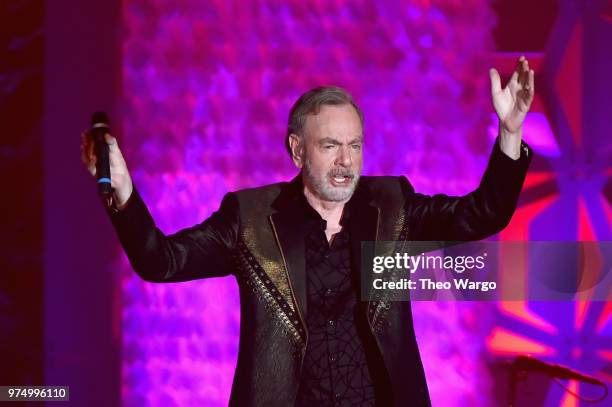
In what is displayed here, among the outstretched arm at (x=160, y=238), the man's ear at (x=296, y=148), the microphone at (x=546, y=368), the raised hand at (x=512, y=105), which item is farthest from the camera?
the microphone at (x=546, y=368)

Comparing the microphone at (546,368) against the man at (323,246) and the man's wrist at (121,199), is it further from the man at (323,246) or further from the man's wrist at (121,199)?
the man's wrist at (121,199)

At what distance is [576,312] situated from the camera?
328 cm

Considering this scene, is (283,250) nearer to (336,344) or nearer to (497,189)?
(336,344)

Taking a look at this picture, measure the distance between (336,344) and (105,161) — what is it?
2.57 ft

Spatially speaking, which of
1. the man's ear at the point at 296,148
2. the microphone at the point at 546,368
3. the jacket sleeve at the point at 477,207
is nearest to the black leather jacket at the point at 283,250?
the jacket sleeve at the point at 477,207

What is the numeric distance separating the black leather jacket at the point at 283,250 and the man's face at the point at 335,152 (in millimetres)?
96

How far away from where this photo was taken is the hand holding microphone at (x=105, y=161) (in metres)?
1.71

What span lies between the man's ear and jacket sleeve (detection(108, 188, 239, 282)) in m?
0.24

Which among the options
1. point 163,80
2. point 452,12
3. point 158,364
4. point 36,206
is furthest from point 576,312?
point 36,206

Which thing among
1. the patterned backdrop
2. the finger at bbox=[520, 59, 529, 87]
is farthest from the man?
the patterned backdrop

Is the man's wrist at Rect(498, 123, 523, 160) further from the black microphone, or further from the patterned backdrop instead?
the patterned backdrop

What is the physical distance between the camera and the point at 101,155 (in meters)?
1.71

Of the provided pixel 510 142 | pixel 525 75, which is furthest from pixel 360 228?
pixel 525 75

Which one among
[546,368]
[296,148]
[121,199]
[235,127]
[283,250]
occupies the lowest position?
[546,368]
